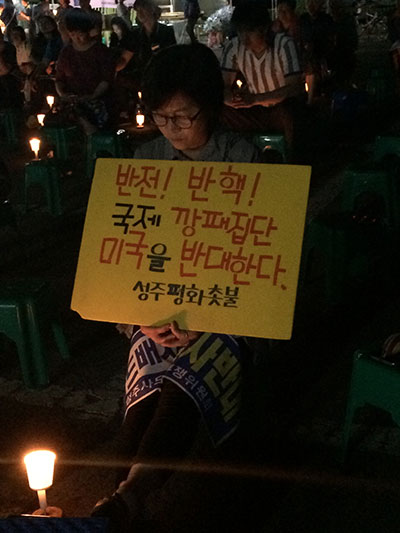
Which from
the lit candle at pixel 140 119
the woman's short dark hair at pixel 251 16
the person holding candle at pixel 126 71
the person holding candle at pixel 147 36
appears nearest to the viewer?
the woman's short dark hair at pixel 251 16

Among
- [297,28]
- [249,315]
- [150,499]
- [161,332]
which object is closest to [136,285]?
[161,332]

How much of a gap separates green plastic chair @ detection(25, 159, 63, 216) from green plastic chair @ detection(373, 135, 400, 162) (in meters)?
3.25

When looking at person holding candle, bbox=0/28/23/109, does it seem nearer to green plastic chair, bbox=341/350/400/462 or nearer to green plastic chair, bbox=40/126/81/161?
green plastic chair, bbox=40/126/81/161

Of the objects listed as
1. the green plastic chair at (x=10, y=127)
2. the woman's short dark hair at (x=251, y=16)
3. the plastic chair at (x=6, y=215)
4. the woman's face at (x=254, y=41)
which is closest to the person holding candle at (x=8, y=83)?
the green plastic chair at (x=10, y=127)

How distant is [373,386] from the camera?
305 cm

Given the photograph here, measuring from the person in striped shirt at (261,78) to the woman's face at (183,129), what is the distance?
3914 mm

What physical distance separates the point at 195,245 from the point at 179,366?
50cm

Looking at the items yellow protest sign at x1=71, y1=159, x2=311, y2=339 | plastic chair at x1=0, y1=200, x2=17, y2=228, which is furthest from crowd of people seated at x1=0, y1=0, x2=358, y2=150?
yellow protest sign at x1=71, y1=159, x2=311, y2=339

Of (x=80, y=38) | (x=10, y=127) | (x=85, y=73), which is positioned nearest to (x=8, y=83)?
(x=10, y=127)

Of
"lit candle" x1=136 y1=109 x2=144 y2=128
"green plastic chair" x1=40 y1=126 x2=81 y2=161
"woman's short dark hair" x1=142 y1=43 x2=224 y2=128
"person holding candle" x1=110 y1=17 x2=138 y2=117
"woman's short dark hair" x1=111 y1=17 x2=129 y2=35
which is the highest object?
"woman's short dark hair" x1=111 y1=17 x2=129 y2=35

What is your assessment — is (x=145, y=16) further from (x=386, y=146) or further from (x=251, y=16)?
(x=386, y=146)

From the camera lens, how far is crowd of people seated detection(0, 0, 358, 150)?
23.3 ft

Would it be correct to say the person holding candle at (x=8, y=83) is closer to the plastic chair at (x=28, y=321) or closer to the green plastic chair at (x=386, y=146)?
the green plastic chair at (x=386, y=146)

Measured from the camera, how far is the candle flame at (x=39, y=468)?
2.86m
